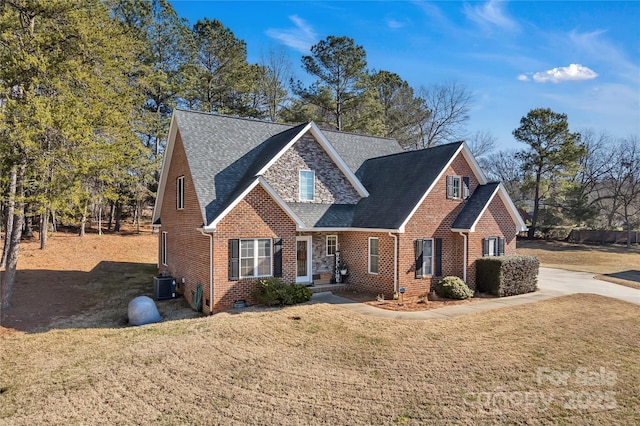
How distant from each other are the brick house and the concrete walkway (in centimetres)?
180

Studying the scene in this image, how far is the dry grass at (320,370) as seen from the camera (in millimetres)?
6723

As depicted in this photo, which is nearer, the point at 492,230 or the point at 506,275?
the point at 506,275

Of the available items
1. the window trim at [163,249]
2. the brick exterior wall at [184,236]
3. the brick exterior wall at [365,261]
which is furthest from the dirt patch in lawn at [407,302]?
the window trim at [163,249]

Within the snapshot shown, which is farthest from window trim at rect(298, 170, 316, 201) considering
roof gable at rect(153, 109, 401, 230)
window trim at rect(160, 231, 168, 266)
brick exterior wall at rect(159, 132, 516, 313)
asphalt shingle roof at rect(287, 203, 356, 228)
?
window trim at rect(160, 231, 168, 266)

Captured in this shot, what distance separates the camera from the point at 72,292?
17.5 meters

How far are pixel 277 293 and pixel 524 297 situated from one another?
10308 millimetres

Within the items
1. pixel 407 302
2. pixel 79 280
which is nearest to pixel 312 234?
pixel 407 302

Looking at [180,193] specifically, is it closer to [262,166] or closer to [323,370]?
[262,166]

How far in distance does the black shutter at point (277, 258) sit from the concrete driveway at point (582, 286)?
1223 cm

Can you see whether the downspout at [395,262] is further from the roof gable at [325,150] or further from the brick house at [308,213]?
the roof gable at [325,150]

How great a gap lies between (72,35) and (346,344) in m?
15.5

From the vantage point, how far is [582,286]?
1922 cm

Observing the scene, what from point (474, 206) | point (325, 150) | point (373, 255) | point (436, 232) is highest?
point (325, 150)

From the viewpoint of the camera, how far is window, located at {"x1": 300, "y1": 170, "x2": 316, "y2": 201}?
671 inches
